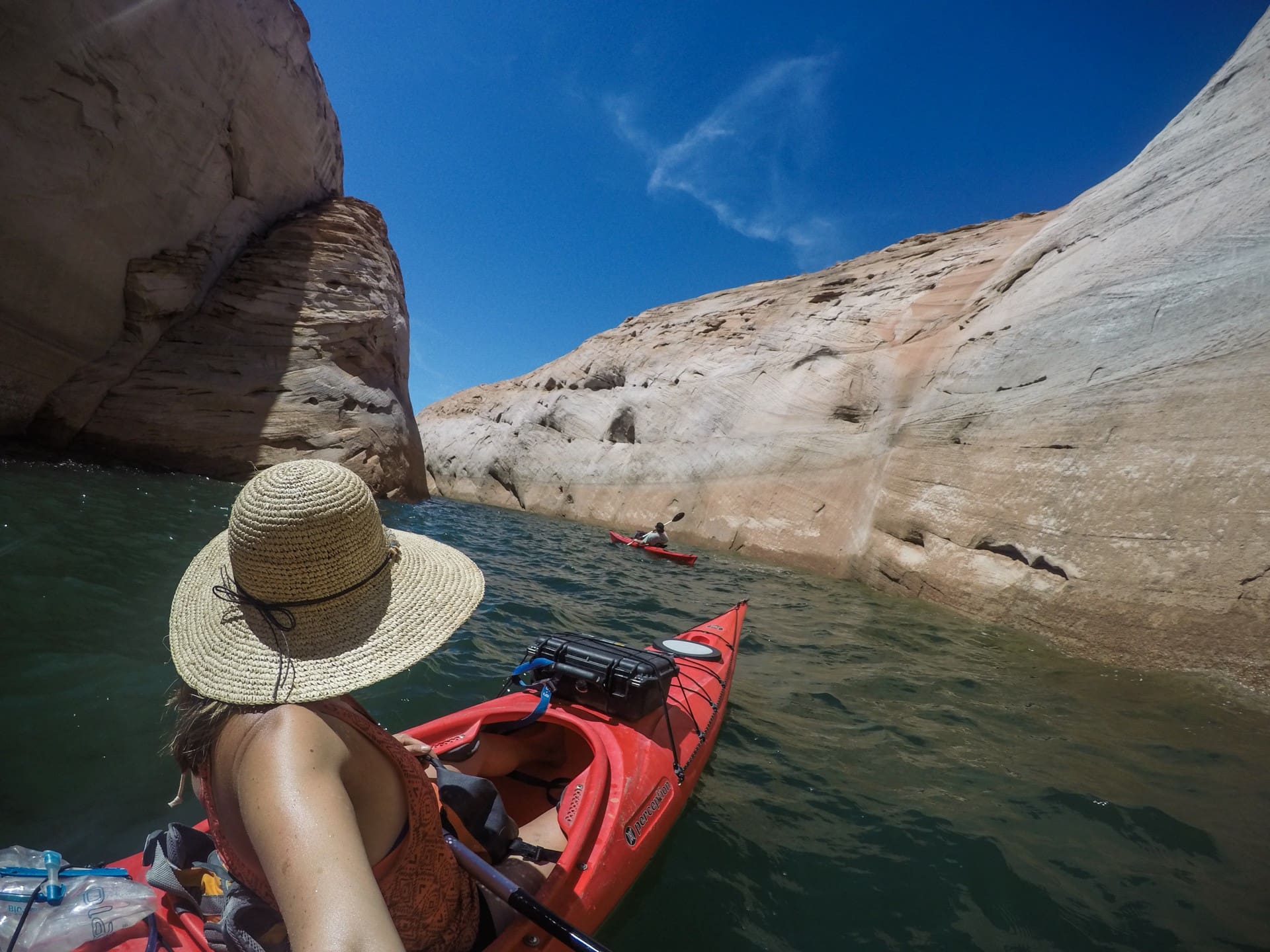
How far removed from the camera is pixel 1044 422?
7672 mm

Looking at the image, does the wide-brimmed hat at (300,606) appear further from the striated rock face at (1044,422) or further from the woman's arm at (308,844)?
the striated rock face at (1044,422)

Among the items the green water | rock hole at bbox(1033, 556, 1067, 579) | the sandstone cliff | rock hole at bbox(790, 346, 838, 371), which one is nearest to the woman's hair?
the green water

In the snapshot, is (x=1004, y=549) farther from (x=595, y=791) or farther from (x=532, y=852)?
(x=532, y=852)

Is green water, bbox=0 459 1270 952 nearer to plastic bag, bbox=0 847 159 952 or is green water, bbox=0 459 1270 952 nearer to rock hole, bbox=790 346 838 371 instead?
plastic bag, bbox=0 847 159 952

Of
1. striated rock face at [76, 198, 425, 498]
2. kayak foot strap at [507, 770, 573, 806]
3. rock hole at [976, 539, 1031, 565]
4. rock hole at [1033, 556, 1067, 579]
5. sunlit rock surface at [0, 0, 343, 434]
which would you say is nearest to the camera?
kayak foot strap at [507, 770, 573, 806]

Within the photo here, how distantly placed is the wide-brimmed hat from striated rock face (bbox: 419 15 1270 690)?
700 centimetres

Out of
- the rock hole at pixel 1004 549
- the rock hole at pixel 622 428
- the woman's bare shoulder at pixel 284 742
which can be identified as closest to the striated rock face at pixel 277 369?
the rock hole at pixel 622 428

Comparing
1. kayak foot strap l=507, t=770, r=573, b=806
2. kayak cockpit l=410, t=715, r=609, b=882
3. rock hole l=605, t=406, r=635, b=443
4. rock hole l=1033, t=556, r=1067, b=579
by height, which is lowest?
kayak foot strap l=507, t=770, r=573, b=806

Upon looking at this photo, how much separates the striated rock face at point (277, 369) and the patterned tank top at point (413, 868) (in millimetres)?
11399

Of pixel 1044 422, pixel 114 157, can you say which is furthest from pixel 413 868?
pixel 114 157

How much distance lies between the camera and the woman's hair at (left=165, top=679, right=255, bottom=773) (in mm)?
1053

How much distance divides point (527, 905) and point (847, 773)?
2.38 m

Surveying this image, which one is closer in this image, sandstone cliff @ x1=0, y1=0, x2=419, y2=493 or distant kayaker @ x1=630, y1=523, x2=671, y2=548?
sandstone cliff @ x1=0, y1=0, x2=419, y2=493

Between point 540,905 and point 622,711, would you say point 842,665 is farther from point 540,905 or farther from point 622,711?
point 540,905
